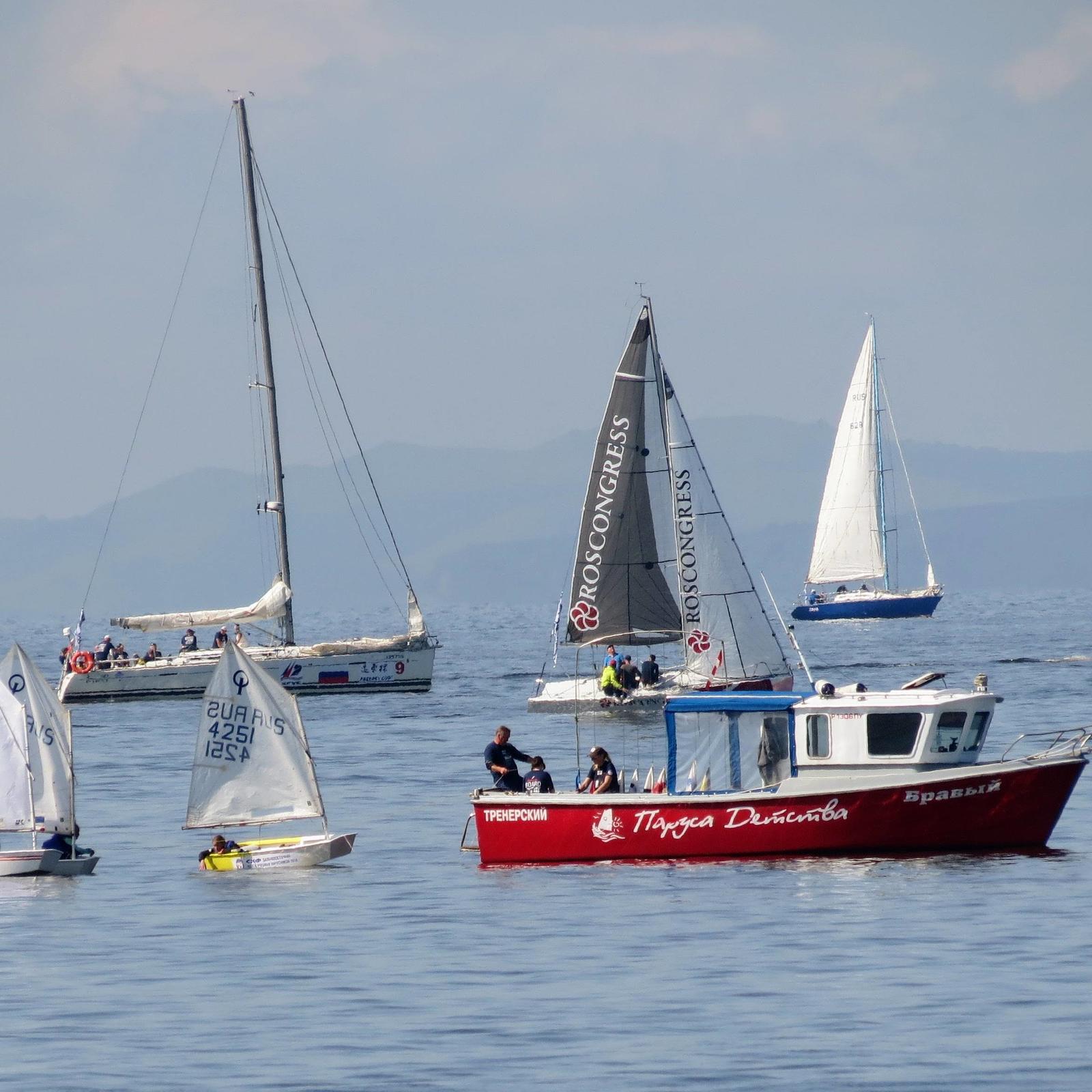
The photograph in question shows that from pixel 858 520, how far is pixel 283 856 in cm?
12068

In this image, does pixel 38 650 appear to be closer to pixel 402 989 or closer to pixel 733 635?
pixel 733 635

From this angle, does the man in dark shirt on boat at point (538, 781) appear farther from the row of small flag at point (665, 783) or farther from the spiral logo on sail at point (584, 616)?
the spiral logo on sail at point (584, 616)

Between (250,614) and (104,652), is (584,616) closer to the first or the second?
(250,614)

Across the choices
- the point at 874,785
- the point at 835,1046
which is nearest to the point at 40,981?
the point at 835,1046

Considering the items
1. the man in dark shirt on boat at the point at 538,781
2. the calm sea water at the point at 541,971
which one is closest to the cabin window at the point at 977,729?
the calm sea water at the point at 541,971

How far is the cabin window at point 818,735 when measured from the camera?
35.1 metres

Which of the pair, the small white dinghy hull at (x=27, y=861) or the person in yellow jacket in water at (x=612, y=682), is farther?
the person in yellow jacket in water at (x=612, y=682)

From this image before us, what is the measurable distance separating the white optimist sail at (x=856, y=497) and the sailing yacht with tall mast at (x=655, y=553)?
90.2 metres

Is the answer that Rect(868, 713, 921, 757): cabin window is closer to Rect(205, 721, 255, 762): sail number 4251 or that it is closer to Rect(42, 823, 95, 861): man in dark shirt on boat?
Rect(205, 721, 255, 762): sail number 4251

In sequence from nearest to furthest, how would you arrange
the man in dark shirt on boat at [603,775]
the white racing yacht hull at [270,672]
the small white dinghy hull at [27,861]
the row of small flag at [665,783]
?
the row of small flag at [665,783] < the man in dark shirt on boat at [603,775] < the small white dinghy hull at [27,861] < the white racing yacht hull at [270,672]

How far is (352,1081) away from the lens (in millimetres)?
22891

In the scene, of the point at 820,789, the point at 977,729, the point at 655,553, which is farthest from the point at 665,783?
the point at 655,553

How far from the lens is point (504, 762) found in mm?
36594

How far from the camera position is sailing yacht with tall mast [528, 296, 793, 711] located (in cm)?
6172
